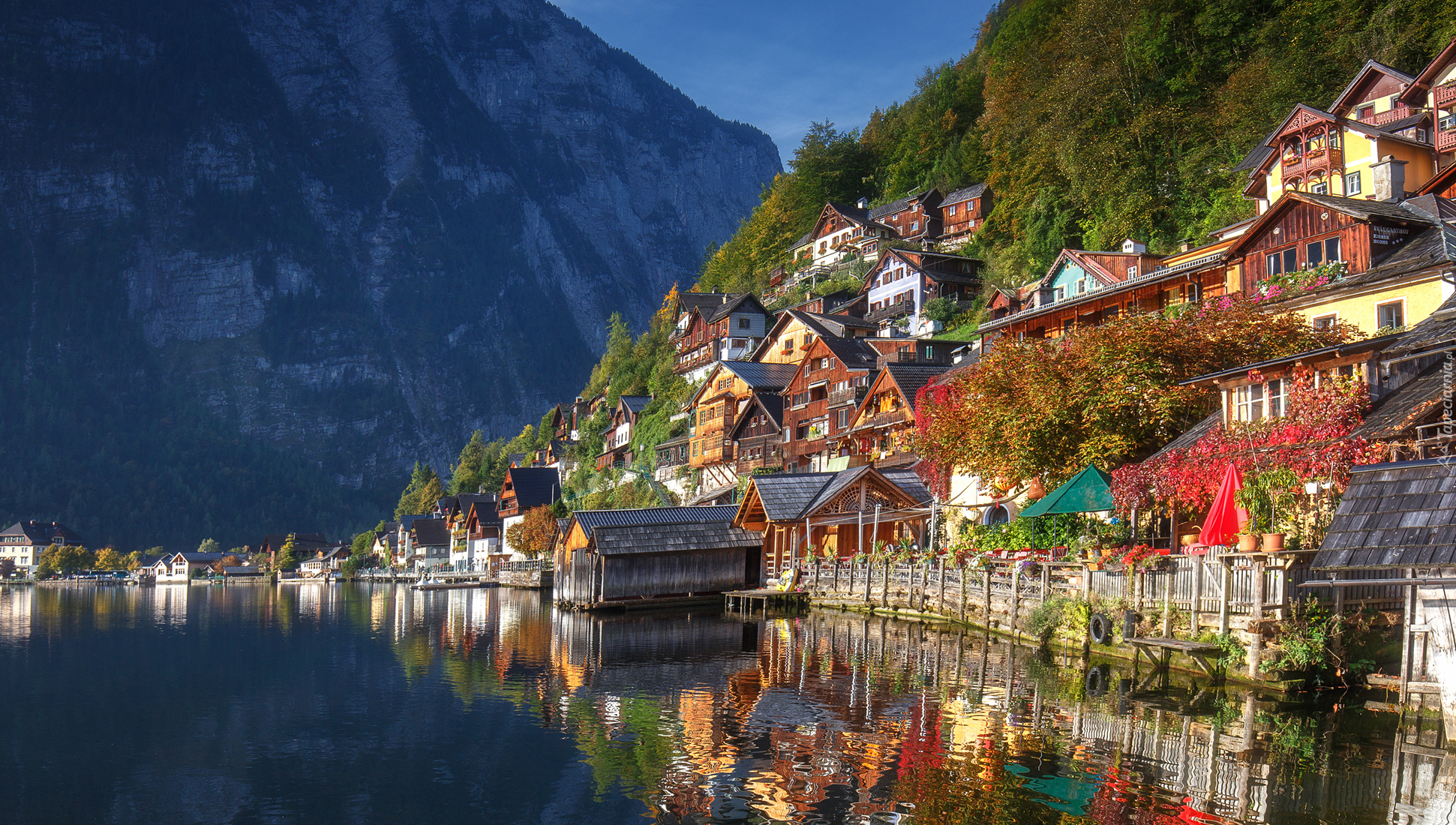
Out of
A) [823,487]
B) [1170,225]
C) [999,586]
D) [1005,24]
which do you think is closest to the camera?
[999,586]

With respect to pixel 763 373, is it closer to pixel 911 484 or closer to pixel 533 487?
pixel 911 484

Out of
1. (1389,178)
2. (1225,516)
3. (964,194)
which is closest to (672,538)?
(1225,516)

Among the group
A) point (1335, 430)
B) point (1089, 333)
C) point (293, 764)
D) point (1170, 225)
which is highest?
point (1170, 225)

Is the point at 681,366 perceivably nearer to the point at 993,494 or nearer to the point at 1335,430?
the point at 993,494

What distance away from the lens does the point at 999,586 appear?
3378cm

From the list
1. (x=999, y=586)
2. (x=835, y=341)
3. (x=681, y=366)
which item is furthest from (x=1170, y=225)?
(x=681, y=366)

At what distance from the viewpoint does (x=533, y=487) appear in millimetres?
106562

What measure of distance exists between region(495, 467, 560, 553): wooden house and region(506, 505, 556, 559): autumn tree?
14.4ft

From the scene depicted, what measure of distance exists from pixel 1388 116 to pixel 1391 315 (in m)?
26.0

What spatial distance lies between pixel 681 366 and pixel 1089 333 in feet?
245

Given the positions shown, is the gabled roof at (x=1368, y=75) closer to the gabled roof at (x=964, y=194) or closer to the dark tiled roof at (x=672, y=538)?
the dark tiled roof at (x=672, y=538)

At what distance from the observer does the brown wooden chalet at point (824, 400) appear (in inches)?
2557

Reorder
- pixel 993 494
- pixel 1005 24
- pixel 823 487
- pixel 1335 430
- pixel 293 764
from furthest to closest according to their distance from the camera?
pixel 1005 24
pixel 823 487
pixel 993 494
pixel 1335 430
pixel 293 764

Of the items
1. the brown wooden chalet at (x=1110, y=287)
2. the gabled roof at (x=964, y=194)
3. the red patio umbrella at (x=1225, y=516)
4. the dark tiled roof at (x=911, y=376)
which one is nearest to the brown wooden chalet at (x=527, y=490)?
the gabled roof at (x=964, y=194)
